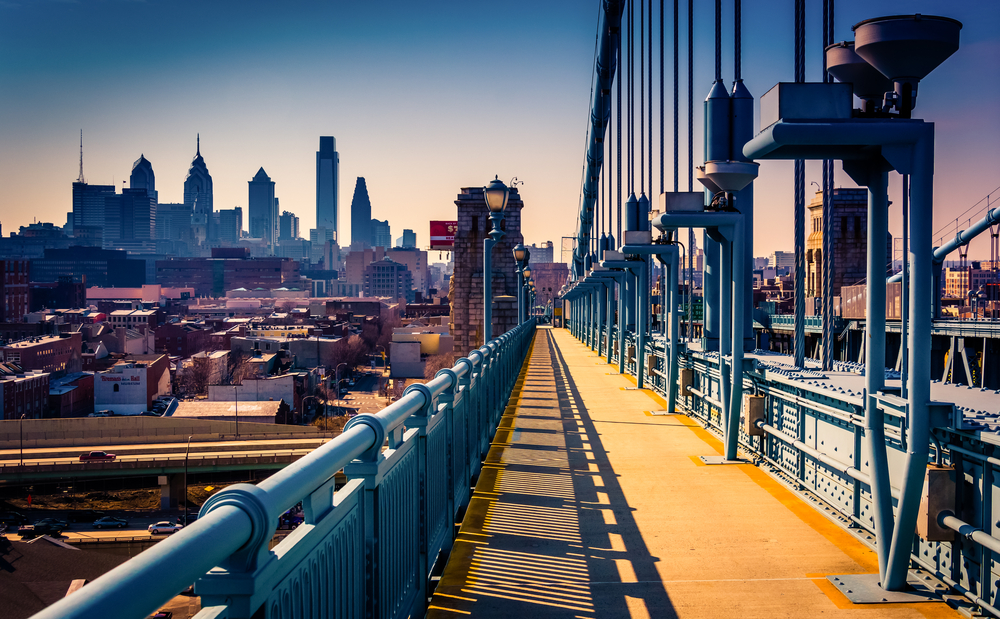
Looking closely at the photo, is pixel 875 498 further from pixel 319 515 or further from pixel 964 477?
pixel 319 515

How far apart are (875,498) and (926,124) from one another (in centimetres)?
253

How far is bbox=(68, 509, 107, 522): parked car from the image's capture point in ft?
107

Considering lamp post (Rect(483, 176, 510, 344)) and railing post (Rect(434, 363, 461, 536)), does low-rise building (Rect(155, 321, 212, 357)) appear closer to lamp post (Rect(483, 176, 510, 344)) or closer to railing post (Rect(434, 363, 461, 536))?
lamp post (Rect(483, 176, 510, 344))

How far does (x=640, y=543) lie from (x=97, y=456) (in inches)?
1499

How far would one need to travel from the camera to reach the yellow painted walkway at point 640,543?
4.77 meters

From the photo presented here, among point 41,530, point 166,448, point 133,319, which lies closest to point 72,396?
point 166,448

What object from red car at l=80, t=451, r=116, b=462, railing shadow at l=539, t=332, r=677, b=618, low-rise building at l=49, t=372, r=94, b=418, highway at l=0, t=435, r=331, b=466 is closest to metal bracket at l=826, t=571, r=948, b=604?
railing shadow at l=539, t=332, r=677, b=618

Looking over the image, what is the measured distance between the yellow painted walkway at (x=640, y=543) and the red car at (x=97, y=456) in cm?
3295

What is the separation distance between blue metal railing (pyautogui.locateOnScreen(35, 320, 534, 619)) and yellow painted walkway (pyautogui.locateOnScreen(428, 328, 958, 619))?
0.58 meters

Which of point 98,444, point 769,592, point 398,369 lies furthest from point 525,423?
point 398,369

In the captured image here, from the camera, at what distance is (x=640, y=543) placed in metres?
6.02

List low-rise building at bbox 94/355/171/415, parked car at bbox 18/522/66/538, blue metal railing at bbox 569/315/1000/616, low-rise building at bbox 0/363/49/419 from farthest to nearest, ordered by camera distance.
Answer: low-rise building at bbox 94/355/171/415 < low-rise building at bbox 0/363/49/419 < parked car at bbox 18/522/66/538 < blue metal railing at bbox 569/315/1000/616

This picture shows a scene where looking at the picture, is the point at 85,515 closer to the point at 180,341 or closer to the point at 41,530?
the point at 41,530

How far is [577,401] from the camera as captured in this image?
15523mm
